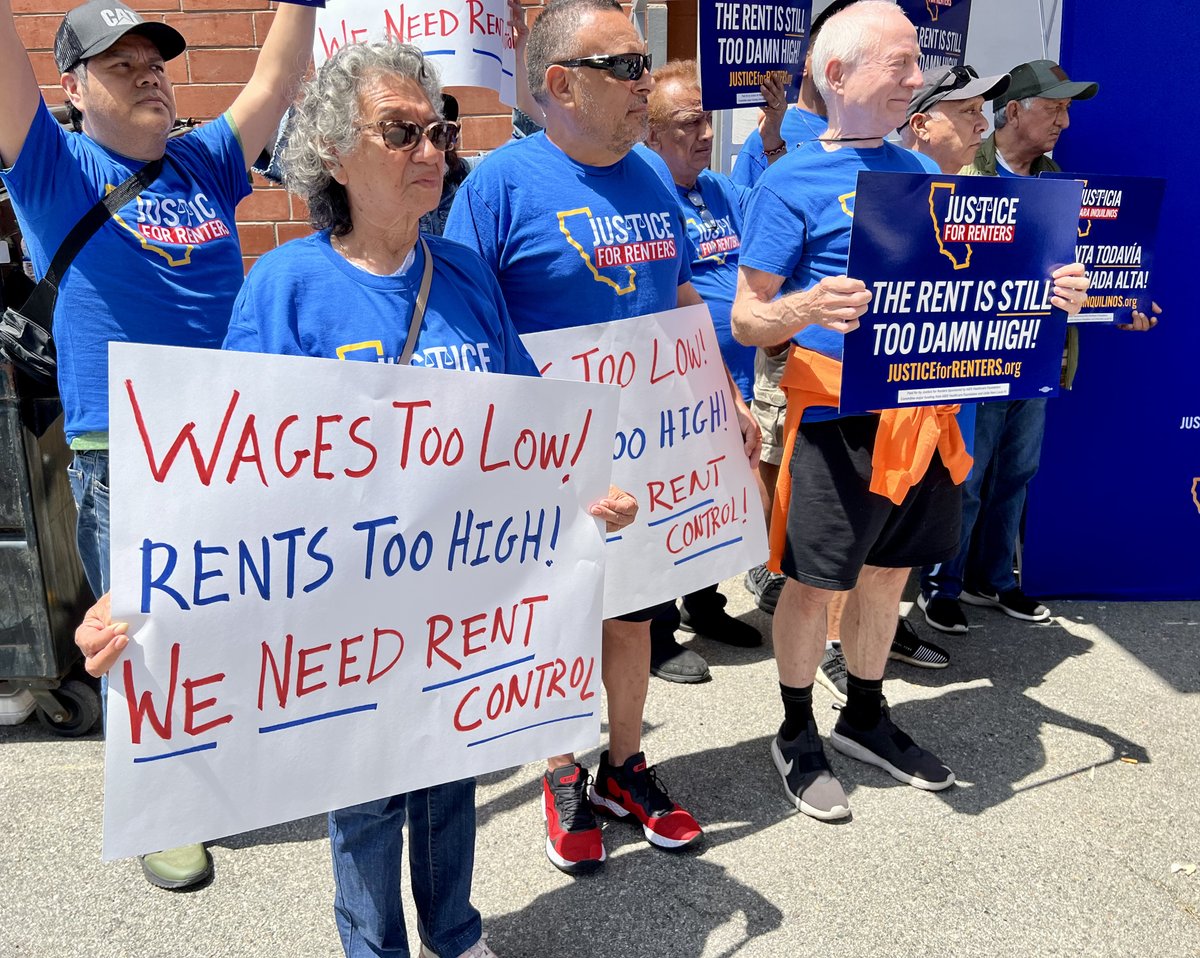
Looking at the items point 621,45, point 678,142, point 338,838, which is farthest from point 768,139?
point 338,838

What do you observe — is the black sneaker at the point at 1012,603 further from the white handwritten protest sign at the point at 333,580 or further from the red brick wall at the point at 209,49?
the red brick wall at the point at 209,49

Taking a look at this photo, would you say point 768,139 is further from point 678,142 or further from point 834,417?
point 834,417

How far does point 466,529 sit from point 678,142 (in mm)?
2331

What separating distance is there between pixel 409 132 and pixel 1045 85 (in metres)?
2.91

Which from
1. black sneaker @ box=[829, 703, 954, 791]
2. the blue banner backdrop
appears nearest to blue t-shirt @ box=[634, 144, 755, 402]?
black sneaker @ box=[829, 703, 954, 791]

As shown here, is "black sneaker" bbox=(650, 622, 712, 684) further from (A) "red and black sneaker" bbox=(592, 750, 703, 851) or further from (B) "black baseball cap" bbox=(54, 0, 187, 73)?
(B) "black baseball cap" bbox=(54, 0, 187, 73)

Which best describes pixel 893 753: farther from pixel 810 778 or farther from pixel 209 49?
pixel 209 49

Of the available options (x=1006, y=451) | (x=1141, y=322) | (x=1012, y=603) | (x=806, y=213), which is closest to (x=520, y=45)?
(x=806, y=213)

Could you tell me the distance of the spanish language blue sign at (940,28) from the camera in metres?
4.00

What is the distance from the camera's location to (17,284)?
3.25 m

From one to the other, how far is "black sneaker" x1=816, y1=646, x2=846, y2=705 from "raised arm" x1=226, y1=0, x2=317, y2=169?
2.52 metres

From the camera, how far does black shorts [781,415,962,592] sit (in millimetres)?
2791

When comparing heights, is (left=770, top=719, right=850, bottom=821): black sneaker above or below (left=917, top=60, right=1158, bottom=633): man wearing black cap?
below

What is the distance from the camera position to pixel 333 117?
185 cm
